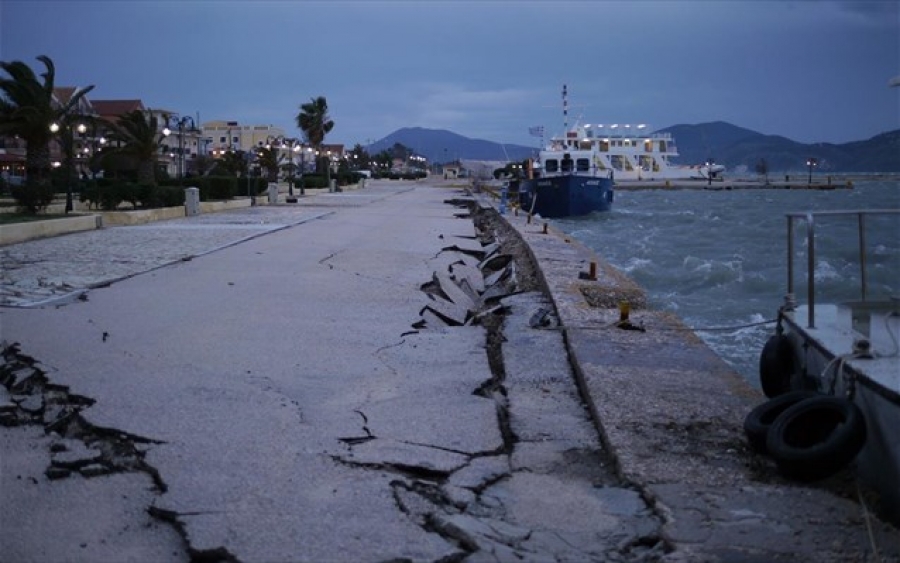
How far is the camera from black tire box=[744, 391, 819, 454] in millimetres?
5488

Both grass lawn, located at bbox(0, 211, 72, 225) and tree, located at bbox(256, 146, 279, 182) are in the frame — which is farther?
tree, located at bbox(256, 146, 279, 182)

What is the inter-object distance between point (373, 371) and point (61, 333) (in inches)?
141

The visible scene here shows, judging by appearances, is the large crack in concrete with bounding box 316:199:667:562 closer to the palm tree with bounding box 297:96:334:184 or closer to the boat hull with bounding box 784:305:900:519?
the boat hull with bounding box 784:305:900:519

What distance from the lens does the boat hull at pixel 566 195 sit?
51062mm

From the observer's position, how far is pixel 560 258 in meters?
18.0

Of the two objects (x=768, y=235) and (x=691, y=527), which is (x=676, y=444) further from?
(x=768, y=235)

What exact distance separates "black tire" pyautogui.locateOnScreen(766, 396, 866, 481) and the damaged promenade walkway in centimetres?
86

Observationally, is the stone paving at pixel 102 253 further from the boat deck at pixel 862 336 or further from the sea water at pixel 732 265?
the boat deck at pixel 862 336

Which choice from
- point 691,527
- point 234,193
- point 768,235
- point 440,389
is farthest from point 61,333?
point 768,235

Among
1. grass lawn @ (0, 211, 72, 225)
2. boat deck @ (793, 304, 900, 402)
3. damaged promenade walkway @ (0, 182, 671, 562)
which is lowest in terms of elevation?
damaged promenade walkway @ (0, 182, 671, 562)

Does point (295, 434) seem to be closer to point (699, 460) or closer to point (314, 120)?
point (699, 460)

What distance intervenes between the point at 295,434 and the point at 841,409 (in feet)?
10.8

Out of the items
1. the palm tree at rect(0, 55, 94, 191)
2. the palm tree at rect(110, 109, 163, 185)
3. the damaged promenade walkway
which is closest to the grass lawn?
the palm tree at rect(0, 55, 94, 191)

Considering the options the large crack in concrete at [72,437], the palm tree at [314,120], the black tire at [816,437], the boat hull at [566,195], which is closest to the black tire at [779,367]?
the black tire at [816,437]
